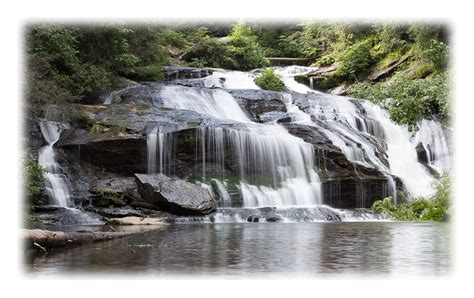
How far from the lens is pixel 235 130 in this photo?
54.6 ft

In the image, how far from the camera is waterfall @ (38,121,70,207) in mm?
14320

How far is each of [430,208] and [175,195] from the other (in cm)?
661

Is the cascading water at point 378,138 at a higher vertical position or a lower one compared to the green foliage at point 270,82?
lower

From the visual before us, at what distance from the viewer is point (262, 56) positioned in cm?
3822

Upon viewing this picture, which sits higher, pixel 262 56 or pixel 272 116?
pixel 262 56

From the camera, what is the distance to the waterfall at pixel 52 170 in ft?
47.0

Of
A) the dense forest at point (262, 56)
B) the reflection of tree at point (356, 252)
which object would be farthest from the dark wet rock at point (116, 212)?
the reflection of tree at point (356, 252)

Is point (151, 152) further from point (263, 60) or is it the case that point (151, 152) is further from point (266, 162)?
point (263, 60)

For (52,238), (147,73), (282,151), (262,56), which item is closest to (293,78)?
(262,56)

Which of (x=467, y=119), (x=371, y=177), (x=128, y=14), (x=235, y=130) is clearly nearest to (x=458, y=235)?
(x=467, y=119)

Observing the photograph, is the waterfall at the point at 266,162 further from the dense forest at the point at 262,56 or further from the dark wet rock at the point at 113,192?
the dense forest at the point at 262,56

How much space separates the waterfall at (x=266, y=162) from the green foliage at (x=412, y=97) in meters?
3.33

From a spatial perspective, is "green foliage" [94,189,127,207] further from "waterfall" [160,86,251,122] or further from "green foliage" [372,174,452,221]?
"green foliage" [372,174,452,221]

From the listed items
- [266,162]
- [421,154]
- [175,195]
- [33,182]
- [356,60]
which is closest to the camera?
[33,182]
